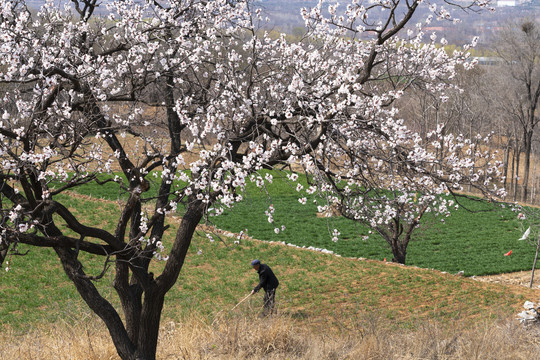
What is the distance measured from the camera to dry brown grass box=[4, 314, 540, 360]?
6.64m

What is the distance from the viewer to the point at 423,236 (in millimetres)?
20062

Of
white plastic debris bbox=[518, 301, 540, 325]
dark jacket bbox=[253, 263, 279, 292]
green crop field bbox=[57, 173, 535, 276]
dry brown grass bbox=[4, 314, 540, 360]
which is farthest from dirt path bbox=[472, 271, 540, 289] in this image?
dry brown grass bbox=[4, 314, 540, 360]

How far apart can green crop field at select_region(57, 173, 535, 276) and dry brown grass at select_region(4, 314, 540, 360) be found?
7.80m

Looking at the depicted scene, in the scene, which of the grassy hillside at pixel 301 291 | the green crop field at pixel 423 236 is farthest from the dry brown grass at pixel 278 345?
the green crop field at pixel 423 236

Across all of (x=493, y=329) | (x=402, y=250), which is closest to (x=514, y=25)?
(x=402, y=250)

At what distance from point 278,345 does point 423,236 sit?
14.1 m

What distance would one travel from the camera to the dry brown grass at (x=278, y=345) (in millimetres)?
6641

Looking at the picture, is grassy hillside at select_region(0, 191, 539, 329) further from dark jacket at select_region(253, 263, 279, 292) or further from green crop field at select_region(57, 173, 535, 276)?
green crop field at select_region(57, 173, 535, 276)

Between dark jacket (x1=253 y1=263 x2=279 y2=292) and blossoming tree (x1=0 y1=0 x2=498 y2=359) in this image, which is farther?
dark jacket (x1=253 y1=263 x2=279 y2=292)

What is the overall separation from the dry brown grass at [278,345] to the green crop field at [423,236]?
7802mm

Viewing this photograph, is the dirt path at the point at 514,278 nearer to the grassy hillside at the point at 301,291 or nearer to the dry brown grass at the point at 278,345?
the grassy hillside at the point at 301,291

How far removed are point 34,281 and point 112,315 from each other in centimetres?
762

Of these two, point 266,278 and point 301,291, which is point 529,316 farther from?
point 301,291

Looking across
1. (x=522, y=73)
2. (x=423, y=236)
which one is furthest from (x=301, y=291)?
(x=522, y=73)
